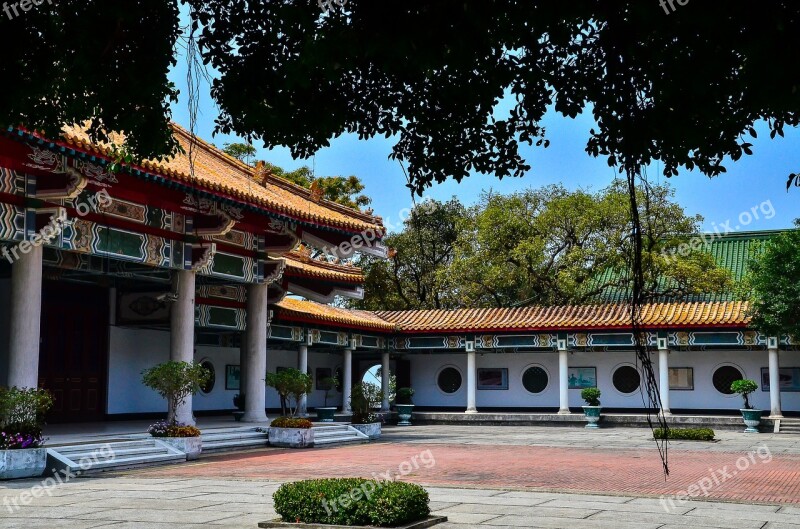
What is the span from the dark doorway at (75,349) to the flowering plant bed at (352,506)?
12622mm

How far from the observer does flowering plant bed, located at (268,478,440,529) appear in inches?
313

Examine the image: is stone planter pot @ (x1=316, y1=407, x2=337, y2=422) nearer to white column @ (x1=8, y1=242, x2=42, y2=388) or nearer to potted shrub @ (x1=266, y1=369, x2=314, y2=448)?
potted shrub @ (x1=266, y1=369, x2=314, y2=448)

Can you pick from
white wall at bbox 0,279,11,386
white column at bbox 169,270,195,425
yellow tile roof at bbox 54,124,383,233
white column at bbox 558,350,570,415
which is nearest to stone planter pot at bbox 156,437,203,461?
white column at bbox 169,270,195,425

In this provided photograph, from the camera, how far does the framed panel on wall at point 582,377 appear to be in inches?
1236

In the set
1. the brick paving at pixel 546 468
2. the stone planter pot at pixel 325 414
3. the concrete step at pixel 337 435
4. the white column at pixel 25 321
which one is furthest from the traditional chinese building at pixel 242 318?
the brick paving at pixel 546 468

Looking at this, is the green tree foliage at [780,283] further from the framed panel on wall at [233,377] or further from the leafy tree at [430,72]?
the leafy tree at [430,72]

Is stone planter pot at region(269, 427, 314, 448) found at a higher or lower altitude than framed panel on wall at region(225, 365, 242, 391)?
lower

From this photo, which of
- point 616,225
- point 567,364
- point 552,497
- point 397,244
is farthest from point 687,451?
point 397,244

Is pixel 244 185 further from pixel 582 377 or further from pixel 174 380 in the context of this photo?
pixel 582 377

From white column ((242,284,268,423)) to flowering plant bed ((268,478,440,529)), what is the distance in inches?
476

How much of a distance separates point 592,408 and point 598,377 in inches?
132

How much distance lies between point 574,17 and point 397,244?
3462 centimetres

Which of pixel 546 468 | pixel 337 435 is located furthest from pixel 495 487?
pixel 337 435

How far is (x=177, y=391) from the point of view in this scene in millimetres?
16156
